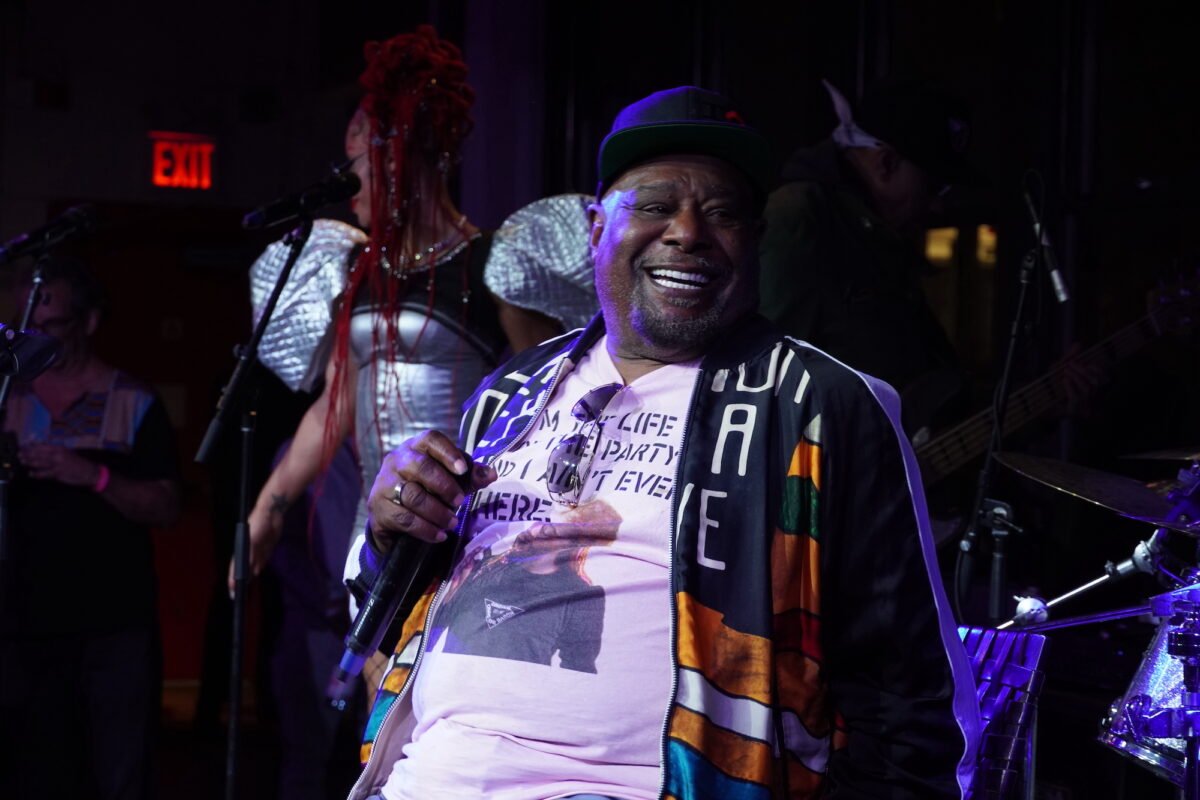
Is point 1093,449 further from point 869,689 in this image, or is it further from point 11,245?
point 11,245

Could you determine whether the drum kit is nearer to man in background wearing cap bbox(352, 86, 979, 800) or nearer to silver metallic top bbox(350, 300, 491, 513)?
man in background wearing cap bbox(352, 86, 979, 800)

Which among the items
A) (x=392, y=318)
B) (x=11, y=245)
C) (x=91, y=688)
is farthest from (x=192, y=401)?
(x=392, y=318)

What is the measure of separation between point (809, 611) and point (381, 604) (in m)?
0.60

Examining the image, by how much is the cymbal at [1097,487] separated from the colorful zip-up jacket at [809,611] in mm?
434

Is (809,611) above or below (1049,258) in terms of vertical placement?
below

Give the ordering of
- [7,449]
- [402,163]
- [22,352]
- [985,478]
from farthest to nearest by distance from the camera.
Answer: [7,449] → [402,163] → [985,478] → [22,352]

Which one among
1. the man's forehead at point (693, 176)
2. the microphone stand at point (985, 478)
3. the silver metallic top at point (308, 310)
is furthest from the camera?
the silver metallic top at point (308, 310)

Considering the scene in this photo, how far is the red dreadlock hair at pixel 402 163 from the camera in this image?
10.1 ft

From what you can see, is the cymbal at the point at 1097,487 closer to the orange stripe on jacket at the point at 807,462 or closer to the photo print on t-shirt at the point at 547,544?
the orange stripe on jacket at the point at 807,462

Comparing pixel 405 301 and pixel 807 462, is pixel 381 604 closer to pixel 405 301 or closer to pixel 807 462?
pixel 807 462

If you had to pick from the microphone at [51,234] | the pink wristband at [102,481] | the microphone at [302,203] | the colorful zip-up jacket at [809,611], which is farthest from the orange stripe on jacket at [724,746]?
the pink wristband at [102,481]

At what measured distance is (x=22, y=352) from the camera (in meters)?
2.11

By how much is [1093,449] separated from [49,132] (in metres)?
5.76

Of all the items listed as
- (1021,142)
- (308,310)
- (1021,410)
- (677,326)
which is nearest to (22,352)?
(677,326)
